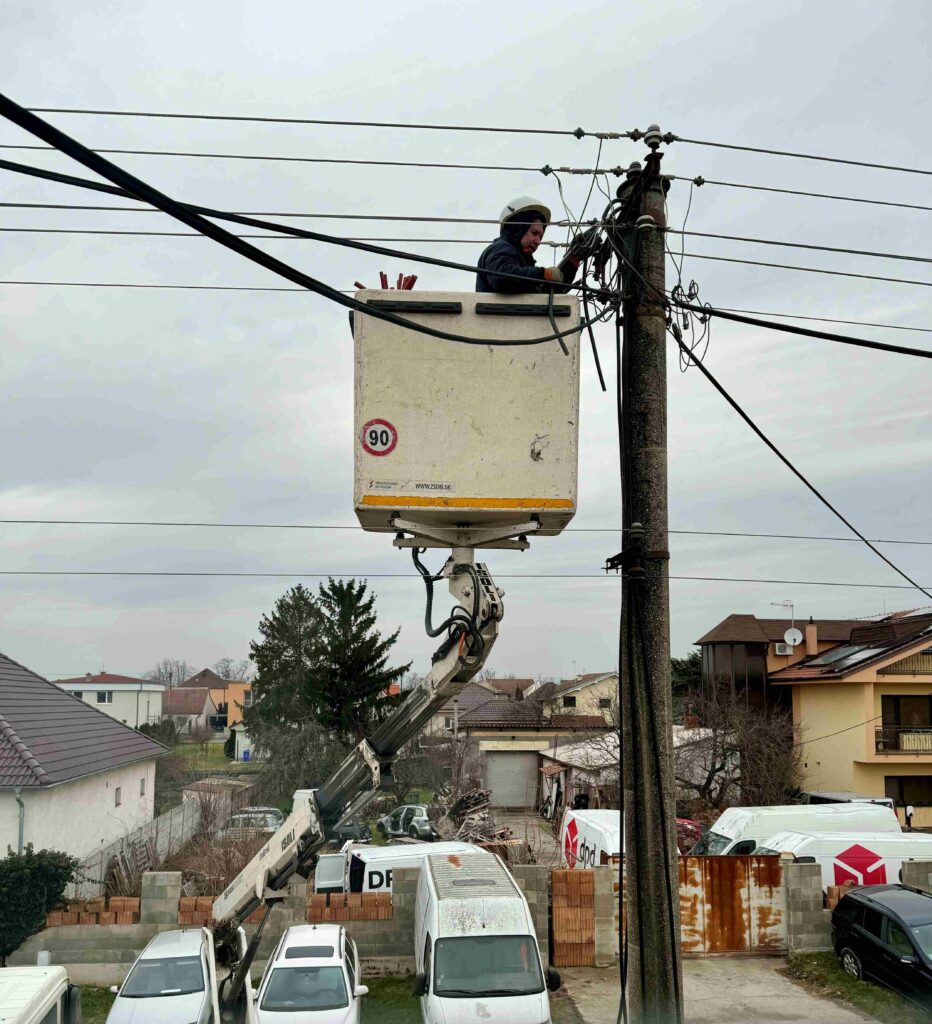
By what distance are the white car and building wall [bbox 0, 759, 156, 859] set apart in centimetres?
821

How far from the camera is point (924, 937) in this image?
12.9m

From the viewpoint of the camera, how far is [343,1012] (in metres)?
11.3

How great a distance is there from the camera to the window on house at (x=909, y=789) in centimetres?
2970

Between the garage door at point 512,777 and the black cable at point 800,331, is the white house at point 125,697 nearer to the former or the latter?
the garage door at point 512,777

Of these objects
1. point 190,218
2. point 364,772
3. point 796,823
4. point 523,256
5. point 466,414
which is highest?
point 523,256

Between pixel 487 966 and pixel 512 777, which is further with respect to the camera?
pixel 512 777

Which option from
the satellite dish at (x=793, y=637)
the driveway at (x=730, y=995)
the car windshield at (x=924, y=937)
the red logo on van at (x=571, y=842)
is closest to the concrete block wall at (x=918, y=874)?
the driveway at (x=730, y=995)

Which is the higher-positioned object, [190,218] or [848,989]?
[190,218]

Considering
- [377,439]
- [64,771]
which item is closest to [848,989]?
[377,439]

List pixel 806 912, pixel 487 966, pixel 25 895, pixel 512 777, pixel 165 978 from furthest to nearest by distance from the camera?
pixel 512 777 → pixel 806 912 → pixel 25 895 → pixel 487 966 → pixel 165 978

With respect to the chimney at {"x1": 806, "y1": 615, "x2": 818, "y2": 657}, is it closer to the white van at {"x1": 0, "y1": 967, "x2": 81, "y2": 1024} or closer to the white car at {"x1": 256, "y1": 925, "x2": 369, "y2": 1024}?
the white car at {"x1": 256, "y1": 925, "x2": 369, "y2": 1024}

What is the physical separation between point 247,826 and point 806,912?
1275cm

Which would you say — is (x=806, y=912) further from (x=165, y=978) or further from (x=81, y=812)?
(x=81, y=812)

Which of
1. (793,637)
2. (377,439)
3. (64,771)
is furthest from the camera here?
(793,637)
